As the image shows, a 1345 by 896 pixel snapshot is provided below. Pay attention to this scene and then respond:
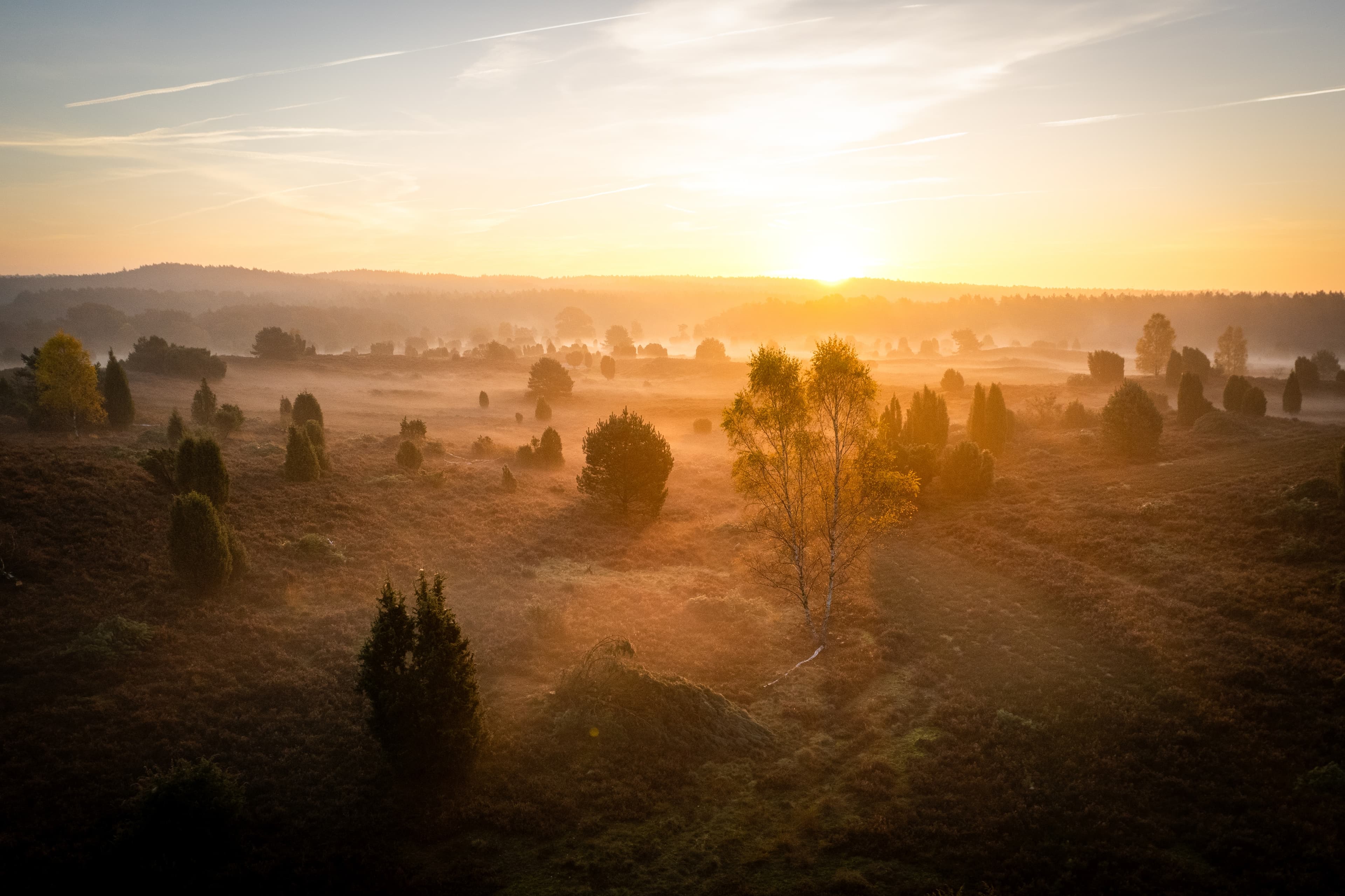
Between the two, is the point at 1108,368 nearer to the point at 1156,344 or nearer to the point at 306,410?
the point at 1156,344

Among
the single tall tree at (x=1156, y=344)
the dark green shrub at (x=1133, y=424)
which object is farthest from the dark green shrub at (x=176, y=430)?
the single tall tree at (x=1156, y=344)

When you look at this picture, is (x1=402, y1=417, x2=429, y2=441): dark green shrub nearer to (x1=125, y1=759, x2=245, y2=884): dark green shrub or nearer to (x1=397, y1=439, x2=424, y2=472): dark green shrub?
(x1=397, y1=439, x2=424, y2=472): dark green shrub

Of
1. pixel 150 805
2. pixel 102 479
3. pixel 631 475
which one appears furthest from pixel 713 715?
pixel 102 479

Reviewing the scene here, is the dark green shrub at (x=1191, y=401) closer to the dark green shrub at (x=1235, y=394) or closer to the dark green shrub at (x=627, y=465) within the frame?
the dark green shrub at (x=1235, y=394)

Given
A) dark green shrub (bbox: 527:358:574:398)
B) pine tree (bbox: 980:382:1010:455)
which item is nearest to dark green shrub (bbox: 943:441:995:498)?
pine tree (bbox: 980:382:1010:455)

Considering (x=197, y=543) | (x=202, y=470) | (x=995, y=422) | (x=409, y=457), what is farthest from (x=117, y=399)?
(x=995, y=422)

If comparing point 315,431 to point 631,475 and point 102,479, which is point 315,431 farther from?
point 631,475
